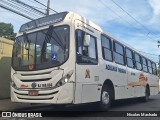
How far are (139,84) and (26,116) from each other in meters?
8.46

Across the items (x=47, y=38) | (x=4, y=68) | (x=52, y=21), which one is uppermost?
(x=52, y=21)

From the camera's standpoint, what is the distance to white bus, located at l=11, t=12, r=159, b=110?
949 centimetres

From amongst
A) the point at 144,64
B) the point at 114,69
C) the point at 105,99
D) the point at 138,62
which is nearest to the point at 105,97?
the point at 105,99

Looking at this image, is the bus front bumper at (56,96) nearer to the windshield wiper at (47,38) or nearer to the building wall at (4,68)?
the windshield wiper at (47,38)

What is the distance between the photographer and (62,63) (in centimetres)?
956

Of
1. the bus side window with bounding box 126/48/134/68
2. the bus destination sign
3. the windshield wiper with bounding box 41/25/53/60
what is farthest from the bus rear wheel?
the bus side window with bounding box 126/48/134/68

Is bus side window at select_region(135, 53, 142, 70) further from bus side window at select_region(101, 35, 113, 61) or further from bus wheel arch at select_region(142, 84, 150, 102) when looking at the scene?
bus side window at select_region(101, 35, 113, 61)

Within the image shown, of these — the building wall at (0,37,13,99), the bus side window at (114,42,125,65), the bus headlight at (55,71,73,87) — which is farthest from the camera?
the building wall at (0,37,13,99)

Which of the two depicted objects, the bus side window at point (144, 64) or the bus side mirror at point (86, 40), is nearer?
the bus side mirror at point (86, 40)

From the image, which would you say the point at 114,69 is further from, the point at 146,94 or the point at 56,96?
the point at 146,94

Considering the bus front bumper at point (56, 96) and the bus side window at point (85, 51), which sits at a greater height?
the bus side window at point (85, 51)

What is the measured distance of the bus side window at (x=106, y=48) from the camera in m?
12.0

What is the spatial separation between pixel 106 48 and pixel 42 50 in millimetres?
3199

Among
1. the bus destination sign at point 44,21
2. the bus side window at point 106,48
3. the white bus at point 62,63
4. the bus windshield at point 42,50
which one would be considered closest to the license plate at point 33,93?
→ the white bus at point 62,63
